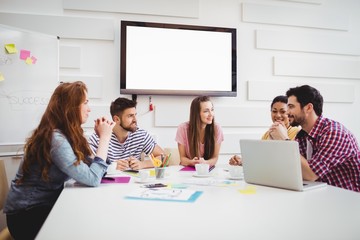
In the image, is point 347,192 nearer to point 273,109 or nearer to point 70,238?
point 70,238

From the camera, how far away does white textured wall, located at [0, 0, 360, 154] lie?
3398 mm

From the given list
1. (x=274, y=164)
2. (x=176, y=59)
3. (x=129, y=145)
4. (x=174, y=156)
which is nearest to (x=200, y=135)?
(x=174, y=156)

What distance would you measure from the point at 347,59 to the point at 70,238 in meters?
4.27

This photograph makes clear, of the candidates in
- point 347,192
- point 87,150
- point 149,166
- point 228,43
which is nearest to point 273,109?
point 228,43

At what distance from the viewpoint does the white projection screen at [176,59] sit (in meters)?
3.48

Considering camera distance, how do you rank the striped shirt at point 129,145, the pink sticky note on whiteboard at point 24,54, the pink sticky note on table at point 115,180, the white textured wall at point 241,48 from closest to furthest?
the pink sticky note on table at point 115,180, the striped shirt at point 129,145, the pink sticky note on whiteboard at point 24,54, the white textured wall at point 241,48

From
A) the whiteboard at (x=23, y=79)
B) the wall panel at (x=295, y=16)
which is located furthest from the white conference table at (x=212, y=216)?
the wall panel at (x=295, y=16)

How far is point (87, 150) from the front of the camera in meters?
1.72

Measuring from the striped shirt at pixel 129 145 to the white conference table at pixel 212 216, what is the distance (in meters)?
1.10

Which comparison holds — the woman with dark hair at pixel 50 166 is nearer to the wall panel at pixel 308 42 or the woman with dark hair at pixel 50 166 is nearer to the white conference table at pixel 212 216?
the white conference table at pixel 212 216

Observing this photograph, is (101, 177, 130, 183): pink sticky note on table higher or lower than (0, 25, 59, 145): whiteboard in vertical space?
lower

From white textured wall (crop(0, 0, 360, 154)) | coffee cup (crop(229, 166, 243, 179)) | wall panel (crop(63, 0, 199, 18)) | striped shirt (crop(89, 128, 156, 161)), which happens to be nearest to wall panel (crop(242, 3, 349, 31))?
white textured wall (crop(0, 0, 360, 154))

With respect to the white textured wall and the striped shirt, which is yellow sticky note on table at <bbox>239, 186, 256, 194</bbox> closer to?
the striped shirt

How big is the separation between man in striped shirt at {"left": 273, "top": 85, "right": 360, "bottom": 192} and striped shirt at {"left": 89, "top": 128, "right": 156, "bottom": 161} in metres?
1.15
